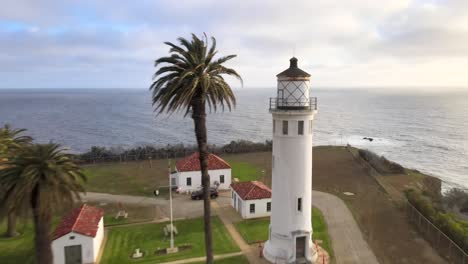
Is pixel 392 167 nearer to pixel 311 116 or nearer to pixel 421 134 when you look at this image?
pixel 311 116

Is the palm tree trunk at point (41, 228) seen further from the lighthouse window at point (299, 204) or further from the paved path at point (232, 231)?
the lighthouse window at point (299, 204)

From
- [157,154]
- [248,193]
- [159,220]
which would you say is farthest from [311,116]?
[157,154]

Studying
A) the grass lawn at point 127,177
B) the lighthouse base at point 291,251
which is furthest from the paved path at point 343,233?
the grass lawn at point 127,177

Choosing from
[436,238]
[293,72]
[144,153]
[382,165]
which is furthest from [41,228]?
[382,165]

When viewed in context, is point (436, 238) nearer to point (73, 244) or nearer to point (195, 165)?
point (195, 165)

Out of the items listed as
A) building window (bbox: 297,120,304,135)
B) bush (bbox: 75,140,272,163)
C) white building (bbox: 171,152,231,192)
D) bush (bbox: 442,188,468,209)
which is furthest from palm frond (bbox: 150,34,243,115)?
bush (bbox: 75,140,272,163)

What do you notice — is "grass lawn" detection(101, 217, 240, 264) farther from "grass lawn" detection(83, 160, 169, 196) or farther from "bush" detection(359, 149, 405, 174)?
"bush" detection(359, 149, 405, 174)
